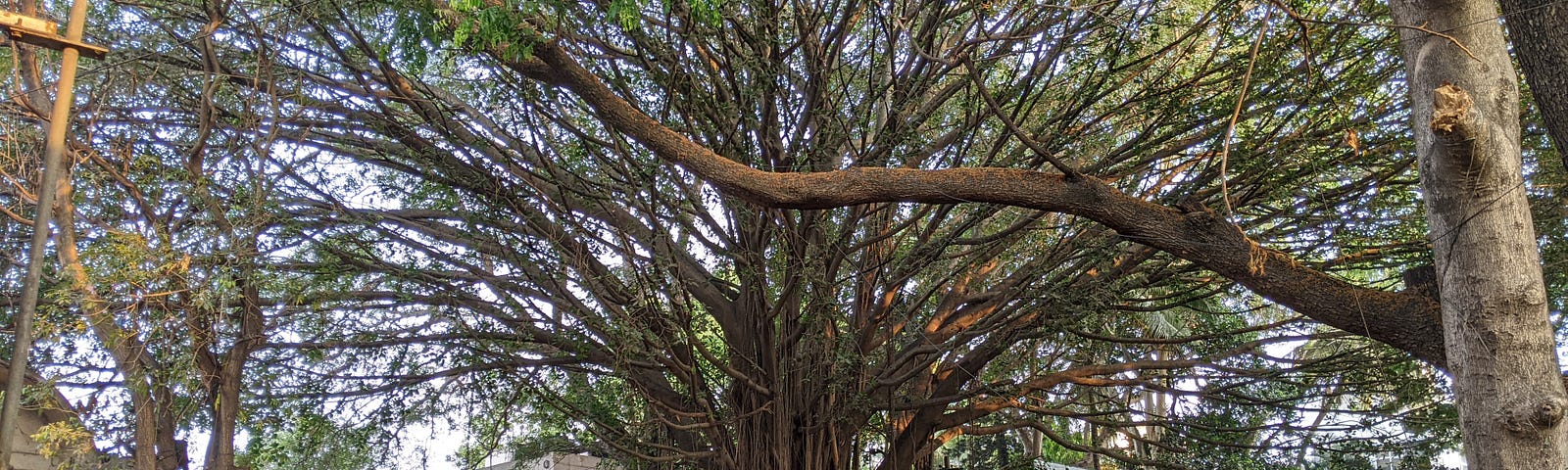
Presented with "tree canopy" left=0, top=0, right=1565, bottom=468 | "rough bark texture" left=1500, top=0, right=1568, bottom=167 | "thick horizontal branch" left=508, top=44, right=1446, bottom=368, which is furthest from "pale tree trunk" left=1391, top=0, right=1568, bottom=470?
"tree canopy" left=0, top=0, right=1565, bottom=468

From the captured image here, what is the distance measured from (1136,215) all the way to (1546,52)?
1196 mm

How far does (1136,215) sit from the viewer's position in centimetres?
348

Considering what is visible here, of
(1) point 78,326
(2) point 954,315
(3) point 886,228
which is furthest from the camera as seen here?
(2) point 954,315

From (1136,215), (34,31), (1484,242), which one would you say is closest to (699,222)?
(1136,215)

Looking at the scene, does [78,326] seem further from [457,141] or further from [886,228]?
[886,228]

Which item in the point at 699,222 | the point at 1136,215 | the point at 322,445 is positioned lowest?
the point at 322,445

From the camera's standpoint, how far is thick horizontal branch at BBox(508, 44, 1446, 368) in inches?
129

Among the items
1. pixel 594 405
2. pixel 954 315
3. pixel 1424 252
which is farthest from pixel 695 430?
pixel 1424 252

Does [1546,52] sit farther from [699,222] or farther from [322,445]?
[322,445]

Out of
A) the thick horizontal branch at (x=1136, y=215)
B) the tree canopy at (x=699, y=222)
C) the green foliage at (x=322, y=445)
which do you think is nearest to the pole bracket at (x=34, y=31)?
the tree canopy at (x=699, y=222)

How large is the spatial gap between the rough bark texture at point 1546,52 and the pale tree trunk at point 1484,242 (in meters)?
0.05

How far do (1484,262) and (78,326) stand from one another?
5060 mm

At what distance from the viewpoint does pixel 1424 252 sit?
5.59m

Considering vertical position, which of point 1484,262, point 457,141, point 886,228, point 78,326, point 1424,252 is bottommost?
point 1484,262
